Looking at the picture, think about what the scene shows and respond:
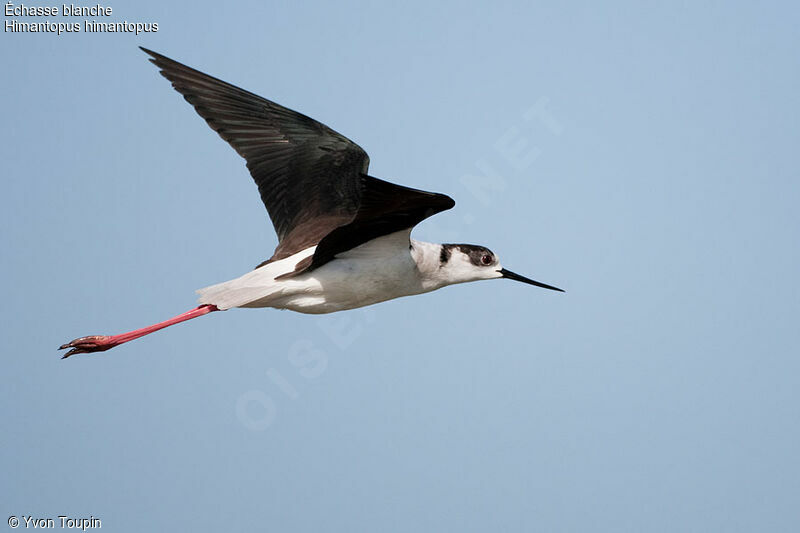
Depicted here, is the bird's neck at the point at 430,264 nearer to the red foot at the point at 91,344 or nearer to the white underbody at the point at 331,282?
the white underbody at the point at 331,282

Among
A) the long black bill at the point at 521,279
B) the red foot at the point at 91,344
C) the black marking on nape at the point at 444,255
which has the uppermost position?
the black marking on nape at the point at 444,255

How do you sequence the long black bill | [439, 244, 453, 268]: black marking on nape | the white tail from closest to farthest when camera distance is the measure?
the white tail, [439, 244, 453, 268]: black marking on nape, the long black bill

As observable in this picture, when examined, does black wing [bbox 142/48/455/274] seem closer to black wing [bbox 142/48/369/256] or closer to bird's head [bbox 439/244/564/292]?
black wing [bbox 142/48/369/256]

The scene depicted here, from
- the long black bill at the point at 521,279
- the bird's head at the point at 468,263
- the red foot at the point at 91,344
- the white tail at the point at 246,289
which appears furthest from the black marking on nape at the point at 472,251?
the red foot at the point at 91,344

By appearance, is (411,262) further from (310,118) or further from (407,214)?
(310,118)

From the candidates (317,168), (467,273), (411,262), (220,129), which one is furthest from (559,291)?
(220,129)

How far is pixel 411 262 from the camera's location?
248 inches

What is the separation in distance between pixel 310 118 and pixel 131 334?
75.2 inches

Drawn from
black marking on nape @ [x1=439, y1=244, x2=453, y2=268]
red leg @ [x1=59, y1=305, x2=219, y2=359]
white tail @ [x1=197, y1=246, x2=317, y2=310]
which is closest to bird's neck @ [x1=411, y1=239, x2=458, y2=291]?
black marking on nape @ [x1=439, y1=244, x2=453, y2=268]

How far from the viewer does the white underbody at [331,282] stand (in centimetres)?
606

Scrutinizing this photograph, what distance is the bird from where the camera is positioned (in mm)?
6052

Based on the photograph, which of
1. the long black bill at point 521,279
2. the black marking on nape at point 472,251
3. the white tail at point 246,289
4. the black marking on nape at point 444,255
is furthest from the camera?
the long black bill at point 521,279

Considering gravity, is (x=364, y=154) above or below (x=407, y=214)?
above

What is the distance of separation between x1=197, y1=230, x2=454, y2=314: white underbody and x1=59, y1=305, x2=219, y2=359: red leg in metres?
0.27
